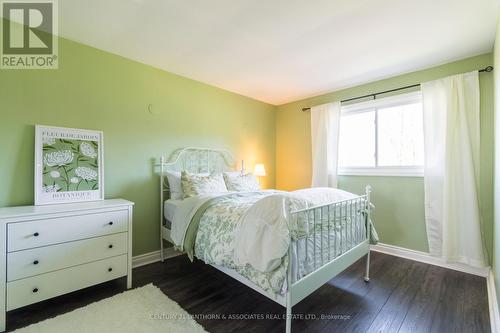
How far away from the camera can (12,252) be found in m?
1.61

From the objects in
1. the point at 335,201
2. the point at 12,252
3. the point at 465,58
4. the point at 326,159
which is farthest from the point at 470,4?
the point at 12,252

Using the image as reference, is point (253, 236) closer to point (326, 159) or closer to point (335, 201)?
point (335, 201)

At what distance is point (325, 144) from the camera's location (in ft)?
12.0

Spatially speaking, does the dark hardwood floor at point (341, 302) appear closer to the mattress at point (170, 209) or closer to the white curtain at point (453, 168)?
the white curtain at point (453, 168)

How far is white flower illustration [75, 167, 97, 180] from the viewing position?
89.1 inches

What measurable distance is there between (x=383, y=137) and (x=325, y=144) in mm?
817

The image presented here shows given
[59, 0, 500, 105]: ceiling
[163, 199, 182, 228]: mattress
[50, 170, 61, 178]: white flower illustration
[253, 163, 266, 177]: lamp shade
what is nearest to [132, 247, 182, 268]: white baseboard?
[163, 199, 182, 228]: mattress

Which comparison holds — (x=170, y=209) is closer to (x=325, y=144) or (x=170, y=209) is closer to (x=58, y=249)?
(x=58, y=249)

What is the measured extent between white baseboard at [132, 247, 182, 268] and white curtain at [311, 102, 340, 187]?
7.88ft

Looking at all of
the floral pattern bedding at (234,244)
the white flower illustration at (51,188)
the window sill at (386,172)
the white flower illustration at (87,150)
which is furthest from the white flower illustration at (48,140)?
the window sill at (386,172)

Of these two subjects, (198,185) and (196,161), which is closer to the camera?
(198,185)

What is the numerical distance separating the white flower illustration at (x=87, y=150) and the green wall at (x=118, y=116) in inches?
5.1

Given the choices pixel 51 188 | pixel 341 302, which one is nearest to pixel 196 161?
pixel 51 188

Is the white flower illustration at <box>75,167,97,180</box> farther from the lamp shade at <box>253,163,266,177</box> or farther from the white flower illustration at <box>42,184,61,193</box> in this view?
Answer: the lamp shade at <box>253,163,266,177</box>
